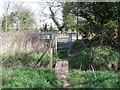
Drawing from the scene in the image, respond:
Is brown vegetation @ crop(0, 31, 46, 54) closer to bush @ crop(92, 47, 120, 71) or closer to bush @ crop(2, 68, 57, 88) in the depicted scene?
bush @ crop(2, 68, 57, 88)

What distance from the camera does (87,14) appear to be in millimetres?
8031

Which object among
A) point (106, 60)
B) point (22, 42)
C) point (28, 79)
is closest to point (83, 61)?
point (106, 60)

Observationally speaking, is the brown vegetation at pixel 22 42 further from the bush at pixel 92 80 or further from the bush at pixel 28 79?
the bush at pixel 92 80

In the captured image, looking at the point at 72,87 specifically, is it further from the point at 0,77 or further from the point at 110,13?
the point at 110,13

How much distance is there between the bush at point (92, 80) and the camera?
201 inches

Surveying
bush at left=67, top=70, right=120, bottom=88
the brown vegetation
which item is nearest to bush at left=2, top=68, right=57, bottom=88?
bush at left=67, top=70, right=120, bottom=88

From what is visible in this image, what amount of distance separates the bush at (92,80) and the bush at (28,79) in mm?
471

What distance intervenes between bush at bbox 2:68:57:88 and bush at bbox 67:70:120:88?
0.47 m

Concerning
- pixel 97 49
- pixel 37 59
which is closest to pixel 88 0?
pixel 97 49

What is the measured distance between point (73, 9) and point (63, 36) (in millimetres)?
3405

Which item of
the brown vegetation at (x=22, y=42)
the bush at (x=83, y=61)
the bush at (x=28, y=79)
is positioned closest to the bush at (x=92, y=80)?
the bush at (x=28, y=79)

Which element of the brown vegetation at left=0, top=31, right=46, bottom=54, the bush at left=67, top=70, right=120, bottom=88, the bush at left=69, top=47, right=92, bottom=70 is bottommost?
the bush at left=67, top=70, right=120, bottom=88

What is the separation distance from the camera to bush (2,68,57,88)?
5.04m

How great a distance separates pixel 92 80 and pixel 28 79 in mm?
1390
